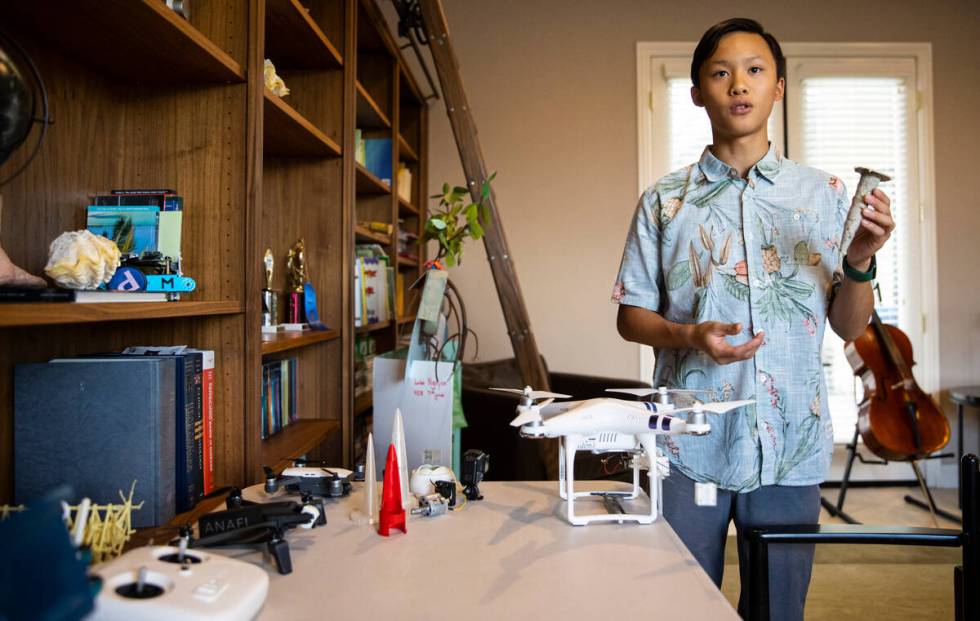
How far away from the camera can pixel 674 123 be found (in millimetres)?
3740

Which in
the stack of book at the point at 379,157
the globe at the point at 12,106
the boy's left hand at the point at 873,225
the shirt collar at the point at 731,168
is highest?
the stack of book at the point at 379,157

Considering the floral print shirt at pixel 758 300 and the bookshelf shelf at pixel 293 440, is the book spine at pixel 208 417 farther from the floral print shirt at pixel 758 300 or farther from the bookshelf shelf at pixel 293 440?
the floral print shirt at pixel 758 300

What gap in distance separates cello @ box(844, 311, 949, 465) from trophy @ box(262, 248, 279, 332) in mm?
2435

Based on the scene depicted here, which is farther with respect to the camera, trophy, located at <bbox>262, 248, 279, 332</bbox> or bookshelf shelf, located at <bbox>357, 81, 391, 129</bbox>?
bookshelf shelf, located at <bbox>357, 81, 391, 129</bbox>

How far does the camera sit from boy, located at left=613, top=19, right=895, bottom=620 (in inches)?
45.2

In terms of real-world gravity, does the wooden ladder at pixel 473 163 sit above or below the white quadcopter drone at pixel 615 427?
above

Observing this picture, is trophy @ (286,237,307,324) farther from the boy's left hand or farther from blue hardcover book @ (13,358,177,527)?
the boy's left hand

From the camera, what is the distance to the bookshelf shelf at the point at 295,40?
1629mm

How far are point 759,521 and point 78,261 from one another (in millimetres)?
1176

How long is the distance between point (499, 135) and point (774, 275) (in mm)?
2796

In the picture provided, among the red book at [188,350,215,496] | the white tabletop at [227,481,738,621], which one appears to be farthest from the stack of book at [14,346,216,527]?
the white tabletop at [227,481,738,621]

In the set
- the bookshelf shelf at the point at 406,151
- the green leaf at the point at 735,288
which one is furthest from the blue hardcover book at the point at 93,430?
the bookshelf shelf at the point at 406,151

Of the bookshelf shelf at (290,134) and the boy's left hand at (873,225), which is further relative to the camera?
the bookshelf shelf at (290,134)

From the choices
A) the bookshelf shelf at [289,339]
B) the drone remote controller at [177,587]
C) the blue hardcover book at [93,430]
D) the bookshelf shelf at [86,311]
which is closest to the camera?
the drone remote controller at [177,587]
